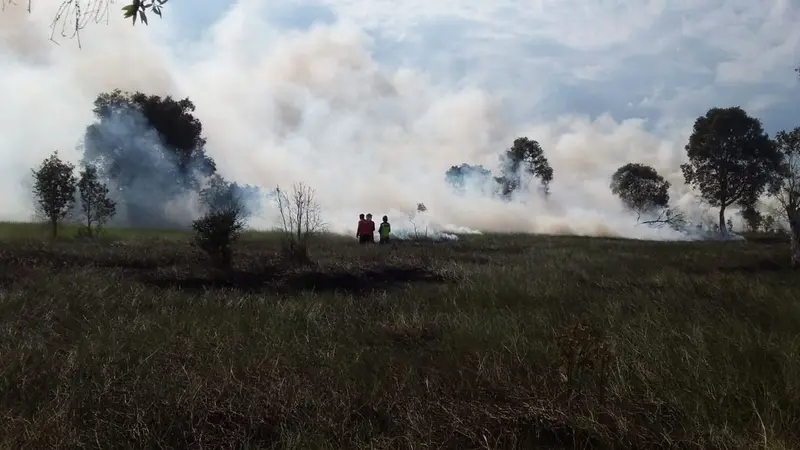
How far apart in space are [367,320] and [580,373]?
12.0ft

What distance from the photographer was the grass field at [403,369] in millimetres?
4191

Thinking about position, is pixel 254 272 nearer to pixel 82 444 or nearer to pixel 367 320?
pixel 367 320

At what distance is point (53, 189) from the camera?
89.3 feet

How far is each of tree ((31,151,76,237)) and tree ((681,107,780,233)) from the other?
4164 cm

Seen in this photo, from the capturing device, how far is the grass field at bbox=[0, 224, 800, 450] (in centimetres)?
419

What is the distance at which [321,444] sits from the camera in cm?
402

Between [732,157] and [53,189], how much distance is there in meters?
43.6

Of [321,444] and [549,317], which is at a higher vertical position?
[549,317]

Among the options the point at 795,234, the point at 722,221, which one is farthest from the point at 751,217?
the point at 795,234

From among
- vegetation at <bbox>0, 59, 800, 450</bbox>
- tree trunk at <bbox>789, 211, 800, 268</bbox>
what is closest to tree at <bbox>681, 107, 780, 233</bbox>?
tree trunk at <bbox>789, 211, 800, 268</bbox>

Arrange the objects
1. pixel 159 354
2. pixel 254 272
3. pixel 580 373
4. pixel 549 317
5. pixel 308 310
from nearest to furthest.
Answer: pixel 580 373, pixel 159 354, pixel 549 317, pixel 308 310, pixel 254 272

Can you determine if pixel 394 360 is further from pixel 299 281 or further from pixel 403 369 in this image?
pixel 299 281

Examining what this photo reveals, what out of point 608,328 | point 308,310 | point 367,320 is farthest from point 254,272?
point 608,328

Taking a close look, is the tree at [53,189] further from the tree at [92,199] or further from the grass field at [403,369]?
the grass field at [403,369]
